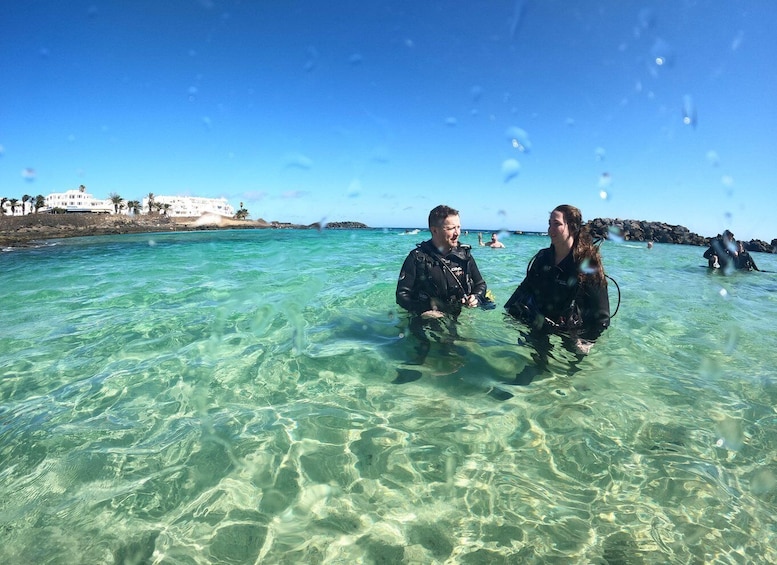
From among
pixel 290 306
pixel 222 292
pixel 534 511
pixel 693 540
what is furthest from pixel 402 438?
pixel 222 292

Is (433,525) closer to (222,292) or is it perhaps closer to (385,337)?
(385,337)

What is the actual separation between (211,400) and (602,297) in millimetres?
4682

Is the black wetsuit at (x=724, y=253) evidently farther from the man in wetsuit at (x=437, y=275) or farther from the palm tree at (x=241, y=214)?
the palm tree at (x=241, y=214)

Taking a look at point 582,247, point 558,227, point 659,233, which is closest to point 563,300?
point 582,247

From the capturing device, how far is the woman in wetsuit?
4582mm

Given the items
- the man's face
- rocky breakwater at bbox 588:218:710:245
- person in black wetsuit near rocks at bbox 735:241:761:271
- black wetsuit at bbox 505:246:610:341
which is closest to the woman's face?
black wetsuit at bbox 505:246:610:341

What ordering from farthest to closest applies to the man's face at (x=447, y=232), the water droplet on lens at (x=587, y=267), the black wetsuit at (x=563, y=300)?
the man's face at (x=447, y=232) < the black wetsuit at (x=563, y=300) < the water droplet on lens at (x=587, y=267)

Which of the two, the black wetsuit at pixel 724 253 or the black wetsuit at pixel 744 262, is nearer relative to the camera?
the black wetsuit at pixel 744 262

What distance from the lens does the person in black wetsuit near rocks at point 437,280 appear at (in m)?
5.47

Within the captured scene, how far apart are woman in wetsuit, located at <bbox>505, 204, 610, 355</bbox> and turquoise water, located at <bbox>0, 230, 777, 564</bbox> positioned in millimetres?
521

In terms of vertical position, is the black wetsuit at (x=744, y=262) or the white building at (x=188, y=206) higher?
the white building at (x=188, y=206)

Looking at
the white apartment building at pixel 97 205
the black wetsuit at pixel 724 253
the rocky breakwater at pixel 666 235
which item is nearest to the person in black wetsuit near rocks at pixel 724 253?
the black wetsuit at pixel 724 253

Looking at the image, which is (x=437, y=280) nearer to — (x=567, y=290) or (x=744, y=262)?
(x=567, y=290)

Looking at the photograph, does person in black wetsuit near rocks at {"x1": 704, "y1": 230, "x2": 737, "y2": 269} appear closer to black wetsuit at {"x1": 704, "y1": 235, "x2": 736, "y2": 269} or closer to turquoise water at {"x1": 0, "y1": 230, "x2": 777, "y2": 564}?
black wetsuit at {"x1": 704, "y1": 235, "x2": 736, "y2": 269}
